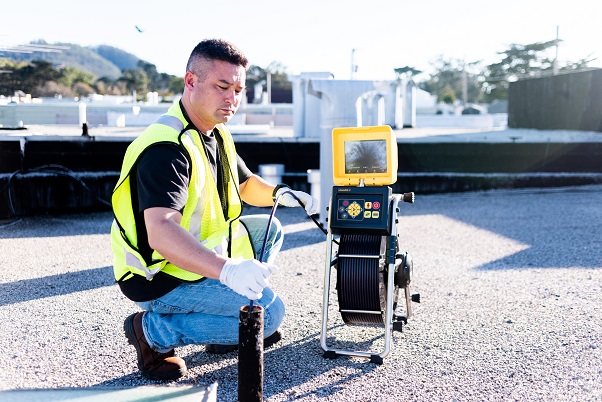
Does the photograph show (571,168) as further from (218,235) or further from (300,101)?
(218,235)

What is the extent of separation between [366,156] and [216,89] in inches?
33.4

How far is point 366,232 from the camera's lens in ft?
9.76

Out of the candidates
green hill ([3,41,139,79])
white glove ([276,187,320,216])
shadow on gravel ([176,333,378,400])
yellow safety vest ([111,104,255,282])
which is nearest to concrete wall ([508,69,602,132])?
white glove ([276,187,320,216])

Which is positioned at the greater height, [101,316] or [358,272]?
[358,272]

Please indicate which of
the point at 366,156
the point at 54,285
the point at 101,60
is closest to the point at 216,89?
the point at 366,156

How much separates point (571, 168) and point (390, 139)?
7685 millimetres

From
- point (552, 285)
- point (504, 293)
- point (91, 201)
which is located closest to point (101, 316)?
point (504, 293)

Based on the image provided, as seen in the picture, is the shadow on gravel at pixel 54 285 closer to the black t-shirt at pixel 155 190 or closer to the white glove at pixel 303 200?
the black t-shirt at pixel 155 190

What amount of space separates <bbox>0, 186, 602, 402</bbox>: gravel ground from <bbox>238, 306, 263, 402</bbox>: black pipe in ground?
418mm

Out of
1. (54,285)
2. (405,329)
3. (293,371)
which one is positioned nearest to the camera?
(293,371)

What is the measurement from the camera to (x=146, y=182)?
245 cm

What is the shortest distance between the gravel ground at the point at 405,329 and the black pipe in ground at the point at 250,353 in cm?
42

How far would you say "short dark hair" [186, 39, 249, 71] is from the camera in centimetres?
264

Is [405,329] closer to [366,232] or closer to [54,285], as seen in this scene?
[366,232]
